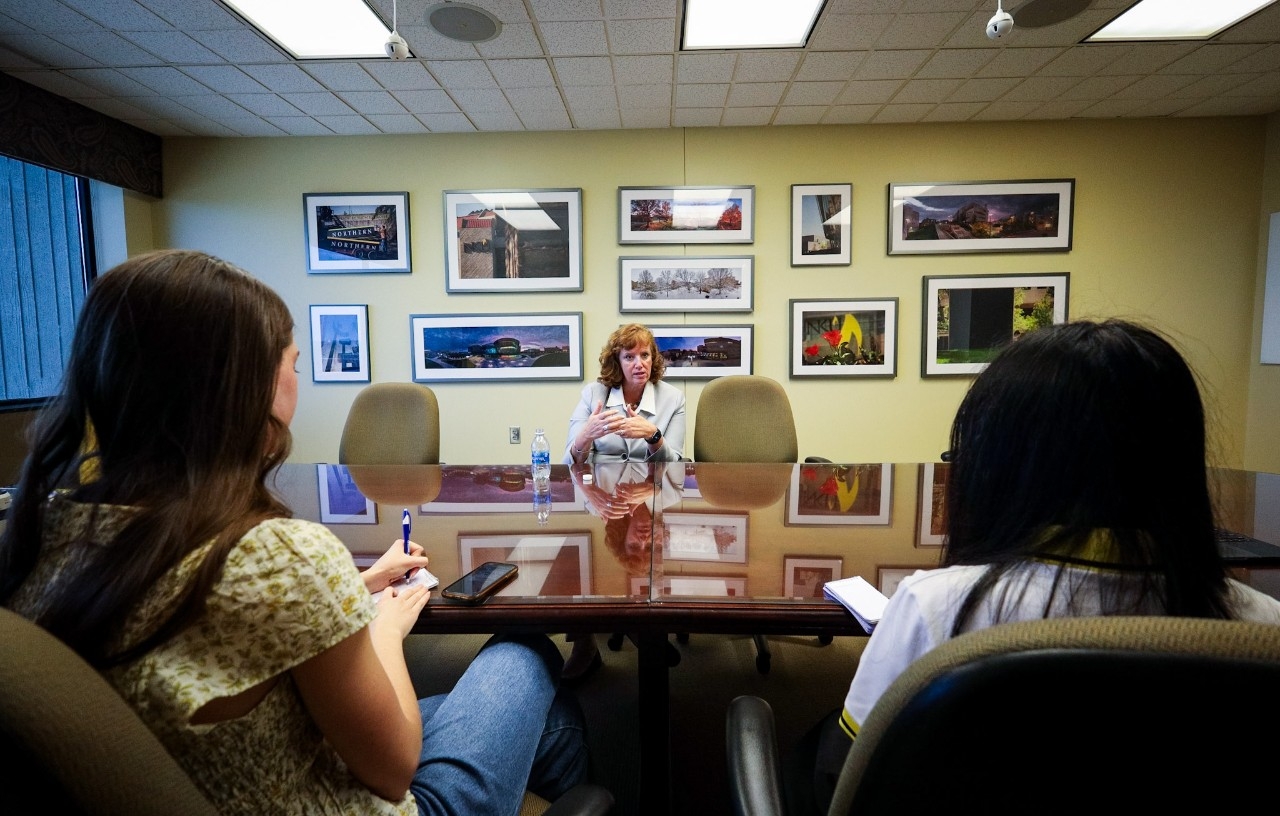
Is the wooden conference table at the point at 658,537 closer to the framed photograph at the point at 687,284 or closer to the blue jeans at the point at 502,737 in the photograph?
the blue jeans at the point at 502,737

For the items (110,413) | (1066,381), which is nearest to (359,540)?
(110,413)

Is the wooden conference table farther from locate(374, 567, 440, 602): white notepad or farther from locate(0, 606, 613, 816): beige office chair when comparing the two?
locate(0, 606, 613, 816): beige office chair

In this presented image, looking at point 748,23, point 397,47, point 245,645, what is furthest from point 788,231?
point 245,645

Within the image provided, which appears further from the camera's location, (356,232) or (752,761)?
(356,232)

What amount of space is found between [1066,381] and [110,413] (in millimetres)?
1049

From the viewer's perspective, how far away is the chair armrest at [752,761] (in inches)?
30.0

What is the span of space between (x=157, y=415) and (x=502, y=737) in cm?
66

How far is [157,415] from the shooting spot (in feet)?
2.18

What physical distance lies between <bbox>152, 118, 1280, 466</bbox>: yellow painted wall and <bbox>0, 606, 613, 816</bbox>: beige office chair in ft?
A: 12.7

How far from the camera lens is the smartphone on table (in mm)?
1079

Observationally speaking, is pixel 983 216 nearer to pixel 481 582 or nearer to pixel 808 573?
pixel 808 573

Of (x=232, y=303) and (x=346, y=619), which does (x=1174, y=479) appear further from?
(x=232, y=303)

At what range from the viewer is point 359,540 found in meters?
1.43

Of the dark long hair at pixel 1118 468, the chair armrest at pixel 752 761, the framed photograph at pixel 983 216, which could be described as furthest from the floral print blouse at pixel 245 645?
the framed photograph at pixel 983 216
